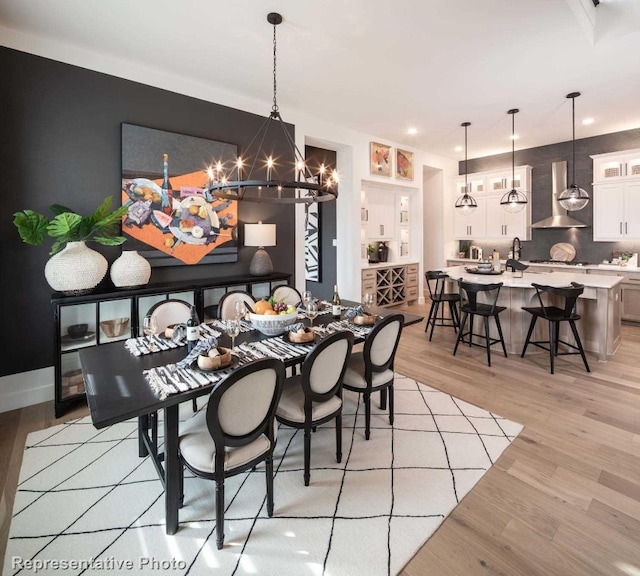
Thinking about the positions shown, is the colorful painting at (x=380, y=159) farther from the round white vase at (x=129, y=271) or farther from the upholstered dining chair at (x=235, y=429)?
the upholstered dining chair at (x=235, y=429)

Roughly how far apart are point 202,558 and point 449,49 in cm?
433

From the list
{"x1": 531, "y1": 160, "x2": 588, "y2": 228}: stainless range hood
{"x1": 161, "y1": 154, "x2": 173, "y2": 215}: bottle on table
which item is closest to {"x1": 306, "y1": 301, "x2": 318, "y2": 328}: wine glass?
{"x1": 161, "y1": 154, "x2": 173, "y2": 215}: bottle on table

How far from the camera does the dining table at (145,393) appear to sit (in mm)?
1492

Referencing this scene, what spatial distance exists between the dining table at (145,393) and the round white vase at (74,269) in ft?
3.38

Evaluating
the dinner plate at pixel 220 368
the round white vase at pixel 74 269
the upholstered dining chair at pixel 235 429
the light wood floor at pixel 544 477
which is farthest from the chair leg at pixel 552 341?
the round white vase at pixel 74 269

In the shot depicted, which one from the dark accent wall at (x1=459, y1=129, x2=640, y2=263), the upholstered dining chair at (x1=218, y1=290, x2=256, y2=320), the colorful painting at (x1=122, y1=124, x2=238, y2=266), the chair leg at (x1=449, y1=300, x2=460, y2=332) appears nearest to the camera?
the upholstered dining chair at (x1=218, y1=290, x2=256, y2=320)

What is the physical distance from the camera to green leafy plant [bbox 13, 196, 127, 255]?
277 centimetres

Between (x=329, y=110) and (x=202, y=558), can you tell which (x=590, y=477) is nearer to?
(x=202, y=558)

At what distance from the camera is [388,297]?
698cm

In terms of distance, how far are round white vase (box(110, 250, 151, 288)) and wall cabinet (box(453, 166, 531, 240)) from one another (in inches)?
272

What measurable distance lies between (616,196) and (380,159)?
4118 mm

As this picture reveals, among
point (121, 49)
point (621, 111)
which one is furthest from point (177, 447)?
point (621, 111)

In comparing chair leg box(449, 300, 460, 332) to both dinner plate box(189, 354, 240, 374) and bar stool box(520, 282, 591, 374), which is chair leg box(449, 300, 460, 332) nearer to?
bar stool box(520, 282, 591, 374)

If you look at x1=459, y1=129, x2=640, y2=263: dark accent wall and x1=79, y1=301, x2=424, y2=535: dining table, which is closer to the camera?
x1=79, y1=301, x2=424, y2=535: dining table
